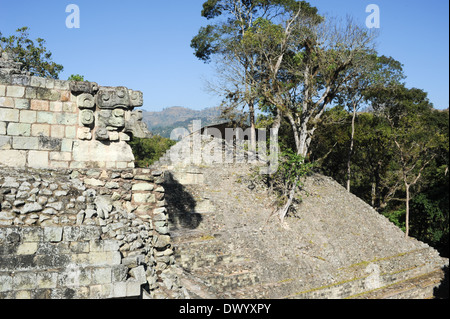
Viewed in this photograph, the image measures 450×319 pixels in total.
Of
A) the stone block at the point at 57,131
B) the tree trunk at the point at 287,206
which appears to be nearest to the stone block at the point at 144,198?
the stone block at the point at 57,131

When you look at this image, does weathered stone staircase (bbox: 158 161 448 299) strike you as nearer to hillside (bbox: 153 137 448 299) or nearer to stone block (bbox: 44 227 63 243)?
hillside (bbox: 153 137 448 299)

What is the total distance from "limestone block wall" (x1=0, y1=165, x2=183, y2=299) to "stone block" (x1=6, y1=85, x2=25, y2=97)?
98cm

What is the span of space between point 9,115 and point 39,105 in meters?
0.38

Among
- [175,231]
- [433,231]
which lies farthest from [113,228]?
[433,231]

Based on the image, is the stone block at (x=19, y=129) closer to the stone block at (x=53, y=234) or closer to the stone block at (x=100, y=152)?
the stone block at (x=100, y=152)

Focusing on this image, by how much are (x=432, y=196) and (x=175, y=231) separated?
13.5 meters

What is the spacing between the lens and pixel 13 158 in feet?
18.0

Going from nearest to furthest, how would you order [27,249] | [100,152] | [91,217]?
[27,249] → [91,217] → [100,152]

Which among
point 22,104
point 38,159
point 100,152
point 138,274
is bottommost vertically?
point 138,274

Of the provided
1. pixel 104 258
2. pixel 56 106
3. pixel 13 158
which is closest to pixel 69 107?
pixel 56 106

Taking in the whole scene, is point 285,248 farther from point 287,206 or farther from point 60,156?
point 60,156
